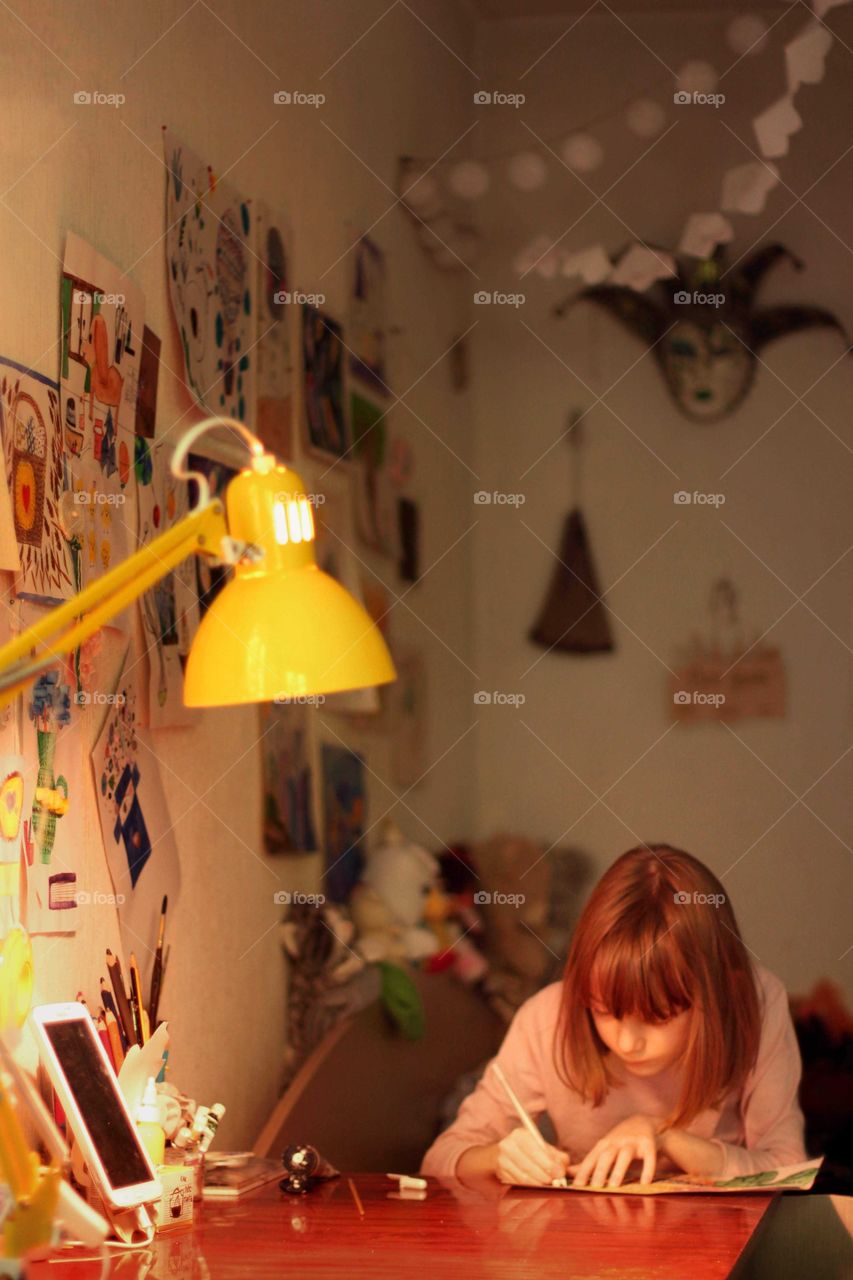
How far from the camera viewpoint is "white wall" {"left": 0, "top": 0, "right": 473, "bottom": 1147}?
64.7 inches

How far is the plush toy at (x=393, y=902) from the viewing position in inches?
105

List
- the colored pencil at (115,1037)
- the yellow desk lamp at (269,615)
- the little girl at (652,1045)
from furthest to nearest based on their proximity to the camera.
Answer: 1. the little girl at (652,1045)
2. the colored pencil at (115,1037)
3. the yellow desk lamp at (269,615)

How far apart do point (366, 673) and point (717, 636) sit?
1481 millimetres

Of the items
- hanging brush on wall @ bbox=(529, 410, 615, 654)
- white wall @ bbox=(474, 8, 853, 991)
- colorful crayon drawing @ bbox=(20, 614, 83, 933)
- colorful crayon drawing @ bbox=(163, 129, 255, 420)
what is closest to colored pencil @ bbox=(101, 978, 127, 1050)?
colorful crayon drawing @ bbox=(20, 614, 83, 933)

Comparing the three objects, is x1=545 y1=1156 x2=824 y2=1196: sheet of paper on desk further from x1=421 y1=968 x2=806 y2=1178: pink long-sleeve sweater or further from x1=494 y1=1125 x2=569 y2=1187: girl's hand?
x1=421 y1=968 x2=806 y2=1178: pink long-sleeve sweater

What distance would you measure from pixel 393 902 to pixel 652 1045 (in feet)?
2.42

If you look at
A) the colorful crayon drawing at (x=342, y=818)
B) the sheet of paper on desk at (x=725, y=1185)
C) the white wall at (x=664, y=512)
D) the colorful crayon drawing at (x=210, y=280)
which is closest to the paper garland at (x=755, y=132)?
the white wall at (x=664, y=512)

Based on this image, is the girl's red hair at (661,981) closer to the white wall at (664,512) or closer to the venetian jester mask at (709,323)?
the white wall at (664,512)

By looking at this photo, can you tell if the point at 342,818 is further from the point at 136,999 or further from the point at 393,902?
the point at 136,999

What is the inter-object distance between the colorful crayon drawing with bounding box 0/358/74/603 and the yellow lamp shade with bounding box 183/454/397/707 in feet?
0.87

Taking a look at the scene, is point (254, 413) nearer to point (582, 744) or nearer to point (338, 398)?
point (338, 398)

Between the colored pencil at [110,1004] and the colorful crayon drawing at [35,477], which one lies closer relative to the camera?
the colorful crayon drawing at [35,477]

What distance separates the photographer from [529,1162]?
5.79ft

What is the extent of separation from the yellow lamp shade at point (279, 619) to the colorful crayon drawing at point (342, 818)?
1167mm
